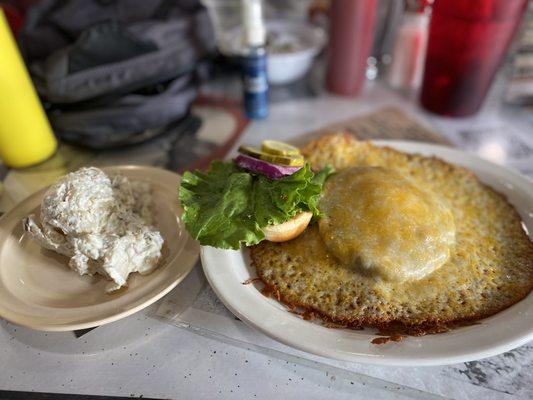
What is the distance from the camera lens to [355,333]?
2.82 ft

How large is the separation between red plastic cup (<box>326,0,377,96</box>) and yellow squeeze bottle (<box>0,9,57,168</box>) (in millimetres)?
1336

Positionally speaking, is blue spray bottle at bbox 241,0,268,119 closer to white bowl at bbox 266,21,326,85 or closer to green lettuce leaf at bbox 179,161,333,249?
white bowl at bbox 266,21,326,85

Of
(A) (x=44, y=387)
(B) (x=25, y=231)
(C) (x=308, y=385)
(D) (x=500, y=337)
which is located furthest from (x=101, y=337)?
(D) (x=500, y=337)

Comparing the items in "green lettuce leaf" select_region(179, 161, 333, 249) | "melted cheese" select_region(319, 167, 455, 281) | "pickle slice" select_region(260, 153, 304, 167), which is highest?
"pickle slice" select_region(260, 153, 304, 167)

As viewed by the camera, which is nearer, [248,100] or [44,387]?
[44,387]

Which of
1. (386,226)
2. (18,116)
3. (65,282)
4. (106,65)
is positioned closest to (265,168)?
(386,226)

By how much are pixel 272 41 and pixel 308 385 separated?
1742mm

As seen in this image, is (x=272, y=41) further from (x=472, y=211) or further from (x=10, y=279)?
(x=10, y=279)

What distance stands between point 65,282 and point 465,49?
1.70 metres

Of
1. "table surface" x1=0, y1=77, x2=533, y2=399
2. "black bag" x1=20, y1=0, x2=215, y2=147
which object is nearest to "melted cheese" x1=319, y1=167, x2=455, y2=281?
"table surface" x1=0, y1=77, x2=533, y2=399

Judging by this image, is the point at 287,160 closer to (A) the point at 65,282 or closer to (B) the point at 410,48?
(A) the point at 65,282

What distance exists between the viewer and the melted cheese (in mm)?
934

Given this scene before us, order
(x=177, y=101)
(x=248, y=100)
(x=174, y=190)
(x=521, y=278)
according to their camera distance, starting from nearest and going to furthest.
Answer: (x=521, y=278), (x=174, y=190), (x=177, y=101), (x=248, y=100)

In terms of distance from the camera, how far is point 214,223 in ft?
3.23
